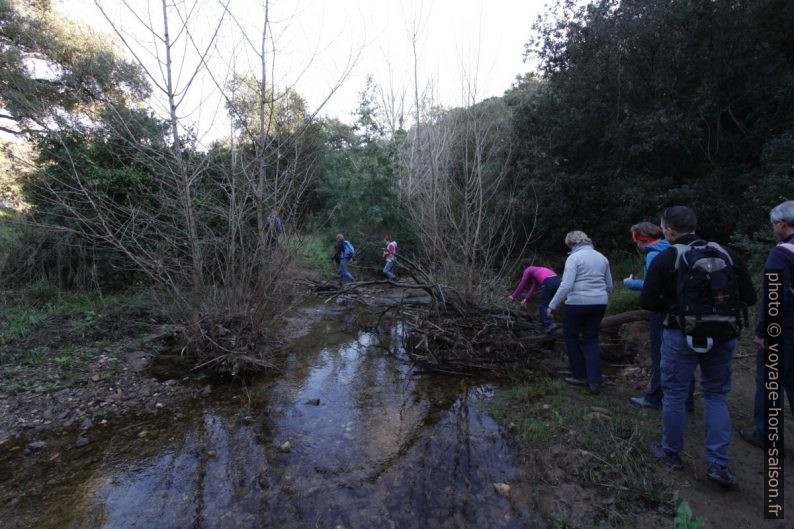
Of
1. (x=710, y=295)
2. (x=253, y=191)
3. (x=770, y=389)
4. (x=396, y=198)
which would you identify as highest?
(x=396, y=198)

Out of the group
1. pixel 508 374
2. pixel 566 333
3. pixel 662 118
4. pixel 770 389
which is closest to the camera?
pixel 770 389

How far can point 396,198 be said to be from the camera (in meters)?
14.8

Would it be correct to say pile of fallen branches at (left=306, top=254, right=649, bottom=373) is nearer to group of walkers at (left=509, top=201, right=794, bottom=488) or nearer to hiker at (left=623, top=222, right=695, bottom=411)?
hiker at (left=623, top=222, right=695, bottom=411)

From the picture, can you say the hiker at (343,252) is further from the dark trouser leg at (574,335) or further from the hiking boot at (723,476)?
the hiking boot at (723,476)

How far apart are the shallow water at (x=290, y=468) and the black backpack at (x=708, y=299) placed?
160 centimetres

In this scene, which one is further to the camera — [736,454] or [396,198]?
[396,198]

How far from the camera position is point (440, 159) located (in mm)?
8852

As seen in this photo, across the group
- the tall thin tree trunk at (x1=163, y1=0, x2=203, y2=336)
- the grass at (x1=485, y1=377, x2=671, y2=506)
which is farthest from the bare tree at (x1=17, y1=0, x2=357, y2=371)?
the grass at (x1=485, y1=377, x2=671, y2=506)

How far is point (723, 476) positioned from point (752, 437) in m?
0.96

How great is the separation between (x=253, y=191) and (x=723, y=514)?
5320 millimetres

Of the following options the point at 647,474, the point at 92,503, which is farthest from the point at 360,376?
the point at 647,474

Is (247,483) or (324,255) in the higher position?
(324,255)

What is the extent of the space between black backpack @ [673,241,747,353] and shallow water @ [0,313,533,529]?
1.60 meters

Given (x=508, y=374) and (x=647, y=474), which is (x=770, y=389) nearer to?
(x=647, y=474)
